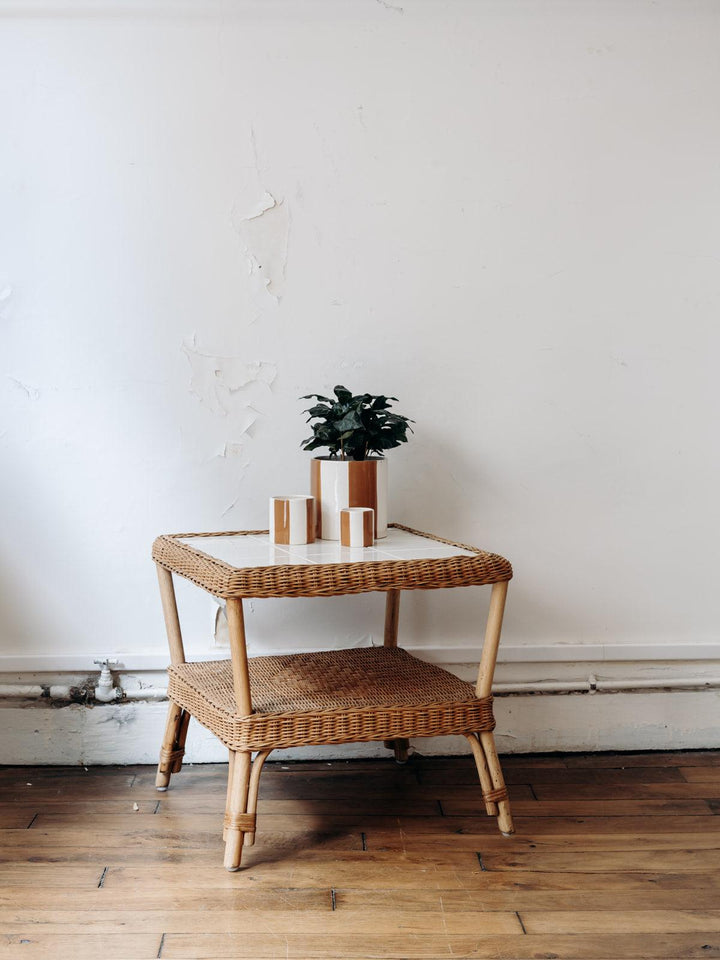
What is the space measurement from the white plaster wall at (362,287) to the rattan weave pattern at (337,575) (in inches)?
19.7

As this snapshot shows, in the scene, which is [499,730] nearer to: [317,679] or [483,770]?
[483,770]

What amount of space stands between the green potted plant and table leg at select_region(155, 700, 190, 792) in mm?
490

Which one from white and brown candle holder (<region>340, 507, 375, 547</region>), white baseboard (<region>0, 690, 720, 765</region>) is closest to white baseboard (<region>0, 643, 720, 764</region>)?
white baseboard (<region>0, 690, 720, 765</region>)

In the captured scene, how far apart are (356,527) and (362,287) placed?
0.65 metres

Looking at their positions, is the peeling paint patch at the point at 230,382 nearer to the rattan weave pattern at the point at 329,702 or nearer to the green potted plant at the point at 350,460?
the green potted plant at the point at 350,460

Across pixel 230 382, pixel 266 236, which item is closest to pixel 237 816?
pixel 230 382

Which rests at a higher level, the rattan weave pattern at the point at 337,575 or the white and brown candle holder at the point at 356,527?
the white and brown candle holder at the point at 356,527

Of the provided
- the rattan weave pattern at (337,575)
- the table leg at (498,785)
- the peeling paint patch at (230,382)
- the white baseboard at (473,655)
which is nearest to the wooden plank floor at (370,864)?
the table leg at (498,785)

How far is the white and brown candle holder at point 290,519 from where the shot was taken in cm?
186

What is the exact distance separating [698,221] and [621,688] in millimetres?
1134

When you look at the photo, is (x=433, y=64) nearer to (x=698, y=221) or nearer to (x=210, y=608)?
(x=698, y=221)

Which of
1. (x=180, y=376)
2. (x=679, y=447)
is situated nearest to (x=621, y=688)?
(x=679, y=447)

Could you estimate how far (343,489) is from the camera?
1.93m

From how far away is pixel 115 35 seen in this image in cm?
211
